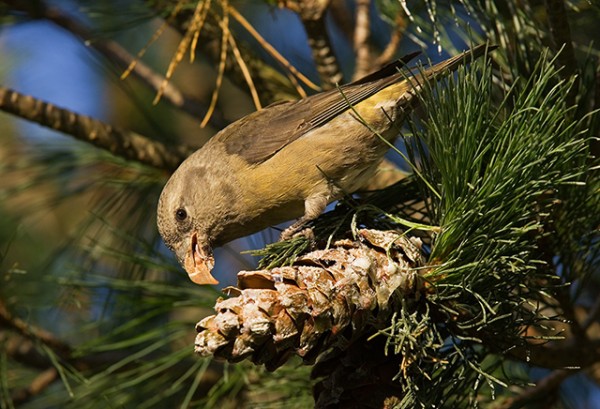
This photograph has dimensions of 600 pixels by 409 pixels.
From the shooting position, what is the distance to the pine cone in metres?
1.74

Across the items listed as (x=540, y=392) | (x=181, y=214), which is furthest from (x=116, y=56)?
(x=540, y=392)

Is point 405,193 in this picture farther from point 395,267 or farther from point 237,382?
point 237,382

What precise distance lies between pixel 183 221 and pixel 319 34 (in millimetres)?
839

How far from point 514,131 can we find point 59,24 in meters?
2.26

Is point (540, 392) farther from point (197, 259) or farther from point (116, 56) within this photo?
point (116, 56)

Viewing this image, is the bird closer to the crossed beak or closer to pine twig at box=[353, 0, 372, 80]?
the crossed beak

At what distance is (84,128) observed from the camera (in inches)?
122

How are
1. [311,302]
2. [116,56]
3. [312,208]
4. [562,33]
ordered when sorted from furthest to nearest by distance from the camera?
1. [116,56]
2. [312,208]
3. [562,33]
4. [311,302]

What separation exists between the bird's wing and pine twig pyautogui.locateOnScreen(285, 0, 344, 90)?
86 millimetres

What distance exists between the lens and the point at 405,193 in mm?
2510

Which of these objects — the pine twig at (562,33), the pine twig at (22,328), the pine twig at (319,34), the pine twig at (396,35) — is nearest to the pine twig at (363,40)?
the pine twig at (396,35)

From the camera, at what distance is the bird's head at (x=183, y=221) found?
308 centimetres

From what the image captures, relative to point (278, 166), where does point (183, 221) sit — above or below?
below

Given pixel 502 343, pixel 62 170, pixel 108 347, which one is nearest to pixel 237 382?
pixel 108 347
